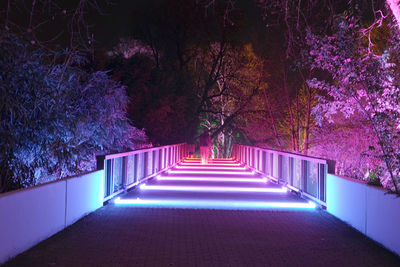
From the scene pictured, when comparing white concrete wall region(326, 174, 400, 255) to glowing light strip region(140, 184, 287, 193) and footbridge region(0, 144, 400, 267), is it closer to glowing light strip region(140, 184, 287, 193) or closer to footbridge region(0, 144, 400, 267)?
footbridge region(0, 144, 400, 267)

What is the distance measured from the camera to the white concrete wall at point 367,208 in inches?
239

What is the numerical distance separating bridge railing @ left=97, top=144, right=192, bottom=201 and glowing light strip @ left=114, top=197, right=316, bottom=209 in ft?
1.68

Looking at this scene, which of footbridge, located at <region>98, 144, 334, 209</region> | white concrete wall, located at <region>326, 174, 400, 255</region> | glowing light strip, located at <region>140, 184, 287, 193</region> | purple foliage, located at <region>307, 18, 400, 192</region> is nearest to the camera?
white concrete wall, located at <region>326, 174, 400, 255</region>

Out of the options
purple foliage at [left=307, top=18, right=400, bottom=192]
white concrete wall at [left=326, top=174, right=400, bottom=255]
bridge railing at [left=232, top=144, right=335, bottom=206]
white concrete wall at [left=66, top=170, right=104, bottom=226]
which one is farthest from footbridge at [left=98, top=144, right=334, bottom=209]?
purple foliage at [left=307, top=18, right=400, bottom=192]

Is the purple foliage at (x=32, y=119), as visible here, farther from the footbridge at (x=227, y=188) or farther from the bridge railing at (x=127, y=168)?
the footbridge at (x=227, y=188)

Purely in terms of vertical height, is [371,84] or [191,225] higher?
[371,84]

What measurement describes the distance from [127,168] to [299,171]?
4381mm

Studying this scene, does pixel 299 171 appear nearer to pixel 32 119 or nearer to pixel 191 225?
pixel 191 225

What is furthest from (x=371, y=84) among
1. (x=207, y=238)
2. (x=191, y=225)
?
(x=207, y=238)

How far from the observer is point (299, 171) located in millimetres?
11898

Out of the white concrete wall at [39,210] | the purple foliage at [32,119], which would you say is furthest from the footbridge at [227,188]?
the white concrete wall at [39,210]

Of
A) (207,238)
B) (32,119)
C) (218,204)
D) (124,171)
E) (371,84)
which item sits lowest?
(207,238)

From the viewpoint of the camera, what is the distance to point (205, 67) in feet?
134

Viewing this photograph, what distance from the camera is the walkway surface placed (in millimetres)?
5559
